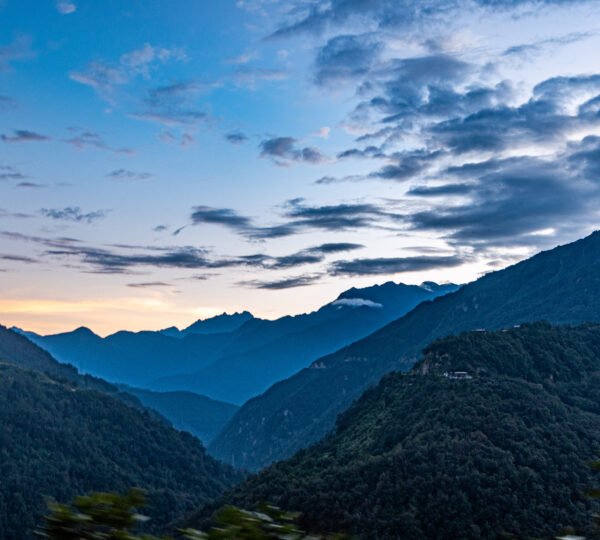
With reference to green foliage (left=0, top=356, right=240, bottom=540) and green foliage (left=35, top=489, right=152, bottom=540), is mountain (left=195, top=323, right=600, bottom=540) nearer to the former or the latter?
green foliage (left=35, top=489, right=152, bottom=540)

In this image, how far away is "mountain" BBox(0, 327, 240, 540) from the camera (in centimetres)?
10075

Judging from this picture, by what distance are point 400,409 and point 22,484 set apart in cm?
5871

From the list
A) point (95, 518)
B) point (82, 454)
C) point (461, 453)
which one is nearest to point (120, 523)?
point (95, 518)

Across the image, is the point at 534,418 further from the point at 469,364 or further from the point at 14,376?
the point at 14,376

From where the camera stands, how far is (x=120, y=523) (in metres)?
4.48

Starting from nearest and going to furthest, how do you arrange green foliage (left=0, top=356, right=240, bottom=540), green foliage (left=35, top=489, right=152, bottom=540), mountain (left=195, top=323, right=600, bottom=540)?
green foliage (left=35, top=489, right=152, bottom=540), mountain (left=195, top=323, right=600, bottom=540), green foliage (left=0, top=356, right=240, bottom=540)

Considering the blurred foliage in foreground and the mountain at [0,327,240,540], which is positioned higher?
the blurred foliage in foreground

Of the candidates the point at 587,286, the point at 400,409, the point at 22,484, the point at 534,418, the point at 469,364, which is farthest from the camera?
the point at 587,286

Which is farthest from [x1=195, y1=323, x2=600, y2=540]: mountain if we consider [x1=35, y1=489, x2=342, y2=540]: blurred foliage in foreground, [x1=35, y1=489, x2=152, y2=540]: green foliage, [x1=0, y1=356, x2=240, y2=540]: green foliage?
[x1=0, y1=356, x2=240, y2=540]: green foliage

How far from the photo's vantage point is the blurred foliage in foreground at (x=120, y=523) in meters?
4.36

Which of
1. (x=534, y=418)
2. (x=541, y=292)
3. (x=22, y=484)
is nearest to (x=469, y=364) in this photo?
(x=534, y=418)

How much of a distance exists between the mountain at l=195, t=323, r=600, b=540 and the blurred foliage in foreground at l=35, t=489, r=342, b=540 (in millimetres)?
31000

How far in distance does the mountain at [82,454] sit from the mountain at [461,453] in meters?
35.1

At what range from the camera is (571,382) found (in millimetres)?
85438
